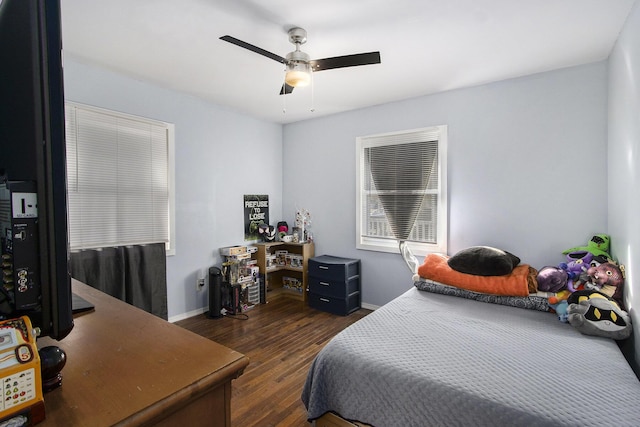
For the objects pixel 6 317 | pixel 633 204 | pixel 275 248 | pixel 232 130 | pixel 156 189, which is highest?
pixel 232 130

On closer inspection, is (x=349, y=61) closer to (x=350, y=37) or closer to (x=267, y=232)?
(x=350, y=37)

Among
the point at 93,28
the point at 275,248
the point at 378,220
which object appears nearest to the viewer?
the point at 93,28

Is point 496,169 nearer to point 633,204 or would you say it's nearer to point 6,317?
point 633,204

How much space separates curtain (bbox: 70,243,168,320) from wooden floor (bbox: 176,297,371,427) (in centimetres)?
54

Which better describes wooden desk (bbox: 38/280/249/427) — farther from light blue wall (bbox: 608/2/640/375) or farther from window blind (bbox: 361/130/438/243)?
window blind (bbox: 361/130/438/243)

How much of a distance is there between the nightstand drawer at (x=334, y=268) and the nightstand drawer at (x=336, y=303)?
0.85ft

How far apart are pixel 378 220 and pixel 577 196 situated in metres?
1.99

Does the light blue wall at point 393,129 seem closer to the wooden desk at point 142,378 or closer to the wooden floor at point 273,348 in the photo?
the wooden floor at point 273,348

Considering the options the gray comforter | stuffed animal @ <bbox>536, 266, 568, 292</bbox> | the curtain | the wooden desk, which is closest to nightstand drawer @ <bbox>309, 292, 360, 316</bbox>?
the gray comforter

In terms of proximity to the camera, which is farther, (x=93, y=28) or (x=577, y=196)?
(x=577, y=196)

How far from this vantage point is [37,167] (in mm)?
599

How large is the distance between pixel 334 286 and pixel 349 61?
263cm

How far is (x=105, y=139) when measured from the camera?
301cm

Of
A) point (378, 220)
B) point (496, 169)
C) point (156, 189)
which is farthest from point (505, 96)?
point (156, 189)
